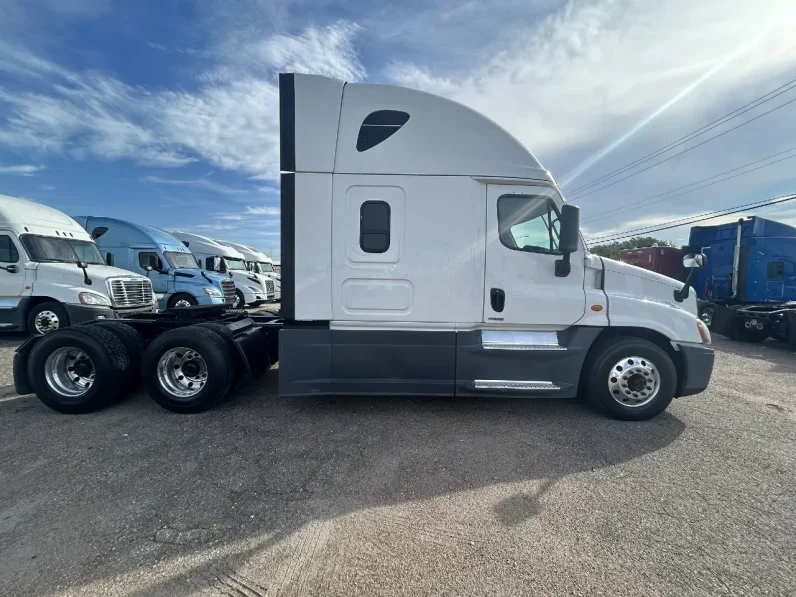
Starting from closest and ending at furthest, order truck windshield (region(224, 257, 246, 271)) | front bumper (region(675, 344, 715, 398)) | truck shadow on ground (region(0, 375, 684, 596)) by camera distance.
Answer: truck shadow on ground (region(0, 375, 684, 596)) < front bumper (region(675, 344, 715, 398)) < truck windshield (region(224, 257, 246, 271))

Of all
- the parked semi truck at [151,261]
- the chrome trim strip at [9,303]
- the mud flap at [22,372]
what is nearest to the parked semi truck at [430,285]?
the mud flap at [22,372]

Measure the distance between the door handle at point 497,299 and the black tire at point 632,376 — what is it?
1288 millimetres

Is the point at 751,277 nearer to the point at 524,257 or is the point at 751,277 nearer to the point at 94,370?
the point at 524,257

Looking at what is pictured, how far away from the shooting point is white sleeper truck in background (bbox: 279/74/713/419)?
13.0 ft

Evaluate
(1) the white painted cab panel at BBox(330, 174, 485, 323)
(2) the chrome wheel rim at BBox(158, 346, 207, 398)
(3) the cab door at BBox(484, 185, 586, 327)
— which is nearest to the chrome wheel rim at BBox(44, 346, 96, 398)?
(2) the chrome wheel rim at BBox(158, 346, 207, 398)

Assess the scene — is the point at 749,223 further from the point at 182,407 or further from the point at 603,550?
the point at 182,407

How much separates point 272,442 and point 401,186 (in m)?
3.04

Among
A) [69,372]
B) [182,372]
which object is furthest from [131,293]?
[182,372]

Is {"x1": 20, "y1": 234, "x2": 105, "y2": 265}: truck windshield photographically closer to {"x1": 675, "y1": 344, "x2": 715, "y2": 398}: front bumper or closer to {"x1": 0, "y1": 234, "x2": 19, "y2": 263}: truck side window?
{"x1": 0, "y1": 234, "x2": 19, "y2": 263}: truck side window

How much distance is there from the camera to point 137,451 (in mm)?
3463

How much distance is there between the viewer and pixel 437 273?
407cm

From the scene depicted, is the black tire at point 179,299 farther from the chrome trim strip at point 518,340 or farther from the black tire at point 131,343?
the chrome trim strip at point 518,340

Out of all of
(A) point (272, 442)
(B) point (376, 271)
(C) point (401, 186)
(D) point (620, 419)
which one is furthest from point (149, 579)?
(D) point (620, 419)

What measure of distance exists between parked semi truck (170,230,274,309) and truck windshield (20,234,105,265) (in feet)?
17.7
